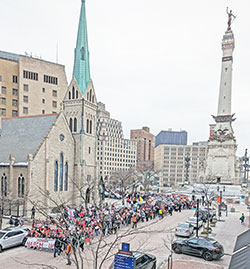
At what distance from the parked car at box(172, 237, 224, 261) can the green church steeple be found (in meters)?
27.1

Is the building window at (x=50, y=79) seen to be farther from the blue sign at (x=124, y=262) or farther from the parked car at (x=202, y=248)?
the blue sign at (x=124, y=262)

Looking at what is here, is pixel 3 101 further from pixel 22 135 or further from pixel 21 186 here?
pixel 21 186

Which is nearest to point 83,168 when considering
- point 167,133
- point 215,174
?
point 215,174

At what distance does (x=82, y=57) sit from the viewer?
38906 millimetres

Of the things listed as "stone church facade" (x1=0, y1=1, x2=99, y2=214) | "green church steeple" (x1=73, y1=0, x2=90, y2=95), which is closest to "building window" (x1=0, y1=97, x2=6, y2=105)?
"stone church facade" (x1=0, y1=1, x2=99, y2=214)

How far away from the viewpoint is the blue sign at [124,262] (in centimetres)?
757

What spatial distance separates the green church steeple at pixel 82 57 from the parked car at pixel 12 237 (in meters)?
24.2

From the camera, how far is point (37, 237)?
17844 mm

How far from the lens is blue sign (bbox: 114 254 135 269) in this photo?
757cm

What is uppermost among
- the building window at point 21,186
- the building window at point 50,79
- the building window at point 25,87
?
the building window at point 50,79

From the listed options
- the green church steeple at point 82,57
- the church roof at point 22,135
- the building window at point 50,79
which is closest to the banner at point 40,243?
the church roof at point 22,135

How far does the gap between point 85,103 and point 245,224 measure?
2589cm

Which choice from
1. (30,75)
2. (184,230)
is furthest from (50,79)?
(184,230)

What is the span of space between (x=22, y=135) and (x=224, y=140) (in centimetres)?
4559
